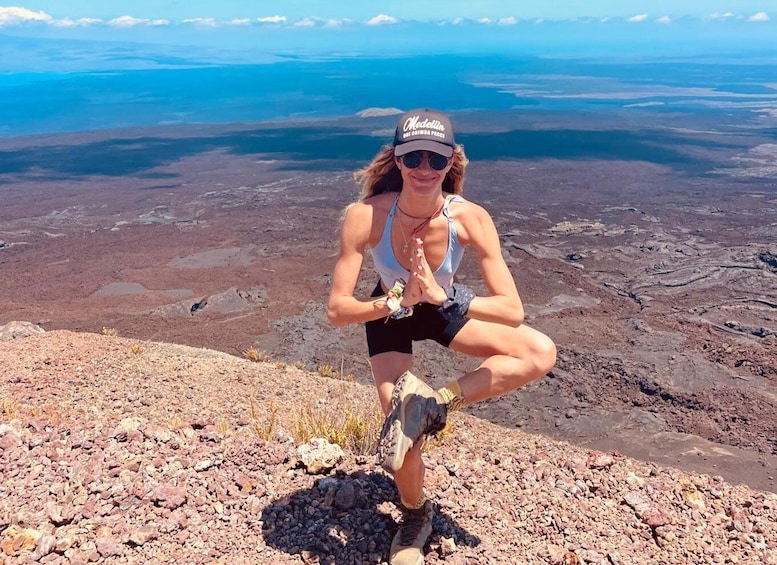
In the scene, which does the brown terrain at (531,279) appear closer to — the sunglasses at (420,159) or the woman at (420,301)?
the woman at (420,301)

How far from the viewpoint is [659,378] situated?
32.4 ft

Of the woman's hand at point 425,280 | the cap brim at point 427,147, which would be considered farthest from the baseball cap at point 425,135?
the woman's hand at point 425,280

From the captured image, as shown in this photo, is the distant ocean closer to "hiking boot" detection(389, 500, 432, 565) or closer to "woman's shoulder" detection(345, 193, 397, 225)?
"woman's shoulder" detection(345, 193, 397, 225)

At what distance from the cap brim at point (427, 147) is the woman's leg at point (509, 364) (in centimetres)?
75

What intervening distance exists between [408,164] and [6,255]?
2159cm

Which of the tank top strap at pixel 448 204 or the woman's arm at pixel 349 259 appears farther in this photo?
the tank top strap at pixel 448 204

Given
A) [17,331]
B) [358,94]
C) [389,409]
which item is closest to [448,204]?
[389,409]

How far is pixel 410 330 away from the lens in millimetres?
2584

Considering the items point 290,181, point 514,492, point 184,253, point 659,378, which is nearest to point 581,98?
point 290,181

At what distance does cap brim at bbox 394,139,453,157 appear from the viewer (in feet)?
7.60

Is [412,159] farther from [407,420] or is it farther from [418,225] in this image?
[407,420]

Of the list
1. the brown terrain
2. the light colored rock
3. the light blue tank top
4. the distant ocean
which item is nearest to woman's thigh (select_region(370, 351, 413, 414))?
the light blue tank top

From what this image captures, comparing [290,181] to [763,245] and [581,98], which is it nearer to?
[763,245]

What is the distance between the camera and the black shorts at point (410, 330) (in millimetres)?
2555
